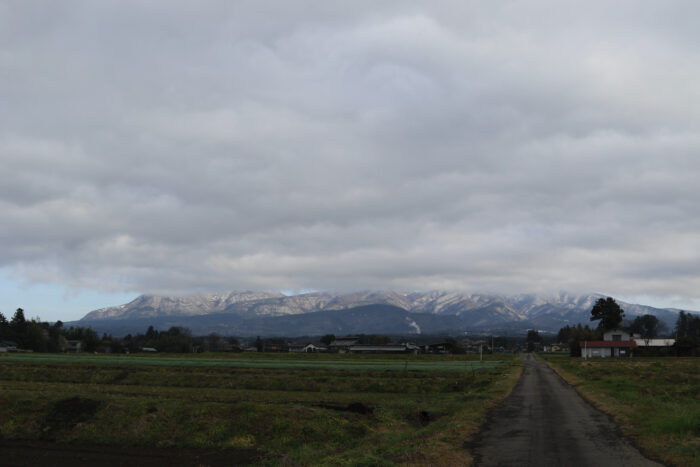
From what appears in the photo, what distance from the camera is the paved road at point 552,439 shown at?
17030 mm

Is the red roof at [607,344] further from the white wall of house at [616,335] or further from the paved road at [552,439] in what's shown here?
the paved road at [552,439]

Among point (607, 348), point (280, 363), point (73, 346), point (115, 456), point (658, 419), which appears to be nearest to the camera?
point (658, 419)

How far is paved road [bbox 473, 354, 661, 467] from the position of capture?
17030 millimetres

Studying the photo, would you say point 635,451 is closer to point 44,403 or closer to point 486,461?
point 486,461

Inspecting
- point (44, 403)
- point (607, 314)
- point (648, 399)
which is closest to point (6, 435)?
point (44, 403)

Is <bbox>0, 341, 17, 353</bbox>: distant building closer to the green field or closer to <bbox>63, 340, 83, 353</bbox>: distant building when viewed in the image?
<bbox>63, 340, 83, 353</bbox>: distant building

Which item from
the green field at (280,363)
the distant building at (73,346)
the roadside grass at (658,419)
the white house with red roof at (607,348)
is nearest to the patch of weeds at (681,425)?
the roadside grass at (658,419)

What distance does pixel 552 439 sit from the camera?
2081 centimetres

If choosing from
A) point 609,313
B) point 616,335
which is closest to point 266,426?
point 616,335

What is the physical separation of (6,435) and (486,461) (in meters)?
27.9

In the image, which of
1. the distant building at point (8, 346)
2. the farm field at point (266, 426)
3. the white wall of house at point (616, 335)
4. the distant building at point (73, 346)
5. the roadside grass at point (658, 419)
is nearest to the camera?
the roadside grass at point (658, 419)

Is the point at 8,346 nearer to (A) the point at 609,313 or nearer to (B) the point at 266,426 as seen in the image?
(B) the point at 266,426

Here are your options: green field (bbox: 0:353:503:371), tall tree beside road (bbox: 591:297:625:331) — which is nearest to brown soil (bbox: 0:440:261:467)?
green field (bbox: 0:353:503:371)

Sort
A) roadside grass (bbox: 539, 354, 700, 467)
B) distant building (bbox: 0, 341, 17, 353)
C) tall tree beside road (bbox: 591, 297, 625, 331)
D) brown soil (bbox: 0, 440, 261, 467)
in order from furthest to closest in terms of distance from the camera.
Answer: tall tree beside road (bbox: 591, 297, 625, 331) < distant building (bbox: 0, 341, 17, 353) < brown soil (bbox: 0, 440, 261, 467) < roadside grass (bbox: 539, 354, 700, 467)
